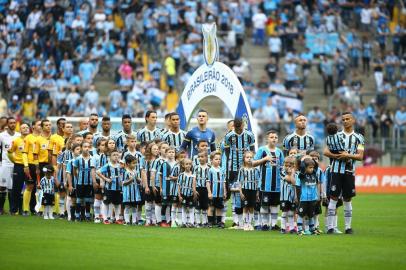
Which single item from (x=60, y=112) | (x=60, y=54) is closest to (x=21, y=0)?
(x=60, y=54)

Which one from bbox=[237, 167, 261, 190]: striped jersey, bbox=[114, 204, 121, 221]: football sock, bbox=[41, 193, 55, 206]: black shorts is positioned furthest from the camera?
bbox=[41, 193, 55, 206]: black shorts

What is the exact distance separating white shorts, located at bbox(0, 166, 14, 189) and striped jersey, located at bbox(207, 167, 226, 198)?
5.78 m

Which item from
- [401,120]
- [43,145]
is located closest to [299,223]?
[43,145]

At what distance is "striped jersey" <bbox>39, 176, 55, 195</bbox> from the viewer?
2423 cm

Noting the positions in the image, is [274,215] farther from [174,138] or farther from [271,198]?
[174,138]

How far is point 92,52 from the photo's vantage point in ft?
139

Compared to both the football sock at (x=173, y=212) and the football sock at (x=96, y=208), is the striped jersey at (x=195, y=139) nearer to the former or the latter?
the football sock at (x=173, y=212)

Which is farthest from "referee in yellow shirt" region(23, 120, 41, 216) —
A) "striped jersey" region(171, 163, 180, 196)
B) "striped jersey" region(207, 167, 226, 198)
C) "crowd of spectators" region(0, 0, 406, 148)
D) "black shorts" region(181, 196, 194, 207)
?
"crowd of spectators" region(0, 0, 406, 148)

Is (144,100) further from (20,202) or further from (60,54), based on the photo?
(20,202)

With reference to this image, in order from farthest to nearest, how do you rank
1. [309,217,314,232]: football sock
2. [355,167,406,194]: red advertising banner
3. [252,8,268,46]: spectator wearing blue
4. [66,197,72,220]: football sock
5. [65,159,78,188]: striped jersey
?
1. [252,8,268,46]: spectator wearing blue
2. [355,167,406,194]: red advertising banner
3. [66,197,72,220]: football sock
4. [65,159,78,188]: striped jersey
5. [309,217,314,232]: football sock

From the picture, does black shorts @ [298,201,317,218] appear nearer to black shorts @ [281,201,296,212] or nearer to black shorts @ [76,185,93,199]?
black shorts @ [281,201,296,212]

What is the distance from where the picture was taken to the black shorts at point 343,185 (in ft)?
68.5

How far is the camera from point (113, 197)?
76.2ft

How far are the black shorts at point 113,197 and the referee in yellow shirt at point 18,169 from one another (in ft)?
9.03
